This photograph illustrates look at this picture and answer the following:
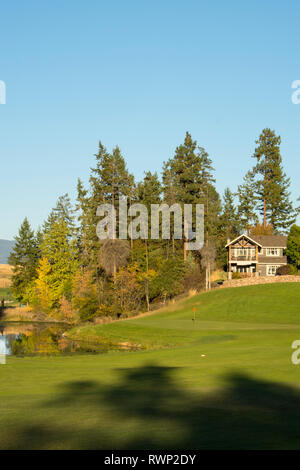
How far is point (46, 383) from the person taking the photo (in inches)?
700

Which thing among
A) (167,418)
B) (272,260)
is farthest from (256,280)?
(167,418)

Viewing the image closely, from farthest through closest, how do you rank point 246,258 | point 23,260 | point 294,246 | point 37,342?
1. point 23,260
2. point 246,258
3. point 294,246
4. point 37,342

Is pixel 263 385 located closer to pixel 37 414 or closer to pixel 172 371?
pixel 172 371

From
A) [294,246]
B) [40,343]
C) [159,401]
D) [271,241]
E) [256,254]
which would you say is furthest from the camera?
[271,241]

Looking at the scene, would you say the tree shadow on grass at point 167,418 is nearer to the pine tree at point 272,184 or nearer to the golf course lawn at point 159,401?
the golf course lawn at point 159,401

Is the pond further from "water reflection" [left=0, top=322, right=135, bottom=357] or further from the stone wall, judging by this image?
the stone wall

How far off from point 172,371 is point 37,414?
355 inches

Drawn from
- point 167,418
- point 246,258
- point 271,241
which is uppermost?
point 271,241

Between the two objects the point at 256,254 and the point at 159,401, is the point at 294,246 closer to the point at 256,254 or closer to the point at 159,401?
the point at 256,254

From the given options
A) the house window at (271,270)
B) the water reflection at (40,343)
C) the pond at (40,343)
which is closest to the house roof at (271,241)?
the house window at (271,270)

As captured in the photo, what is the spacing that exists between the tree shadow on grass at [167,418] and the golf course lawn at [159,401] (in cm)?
2

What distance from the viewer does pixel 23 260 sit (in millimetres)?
93375

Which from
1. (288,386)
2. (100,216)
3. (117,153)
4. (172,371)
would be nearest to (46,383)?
(172,371)

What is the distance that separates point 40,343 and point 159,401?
34295 millimetres
